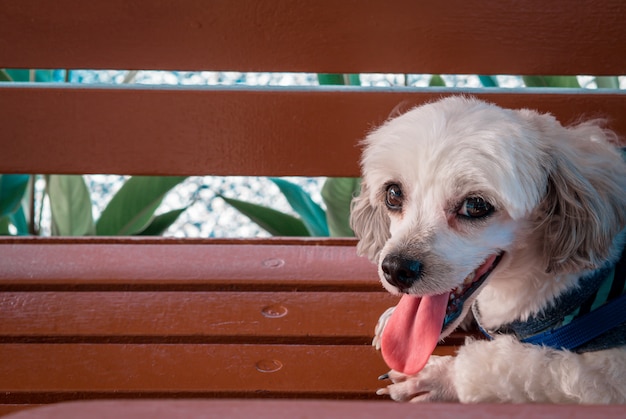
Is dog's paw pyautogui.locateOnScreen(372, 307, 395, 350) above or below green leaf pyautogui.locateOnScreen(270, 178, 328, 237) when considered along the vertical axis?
below

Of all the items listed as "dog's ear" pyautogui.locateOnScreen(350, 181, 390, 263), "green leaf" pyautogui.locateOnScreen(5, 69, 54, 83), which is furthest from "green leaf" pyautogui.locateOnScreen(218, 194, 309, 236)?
"green leaf" pyautogui.locateOnScreen(5, 69, 54, 83)

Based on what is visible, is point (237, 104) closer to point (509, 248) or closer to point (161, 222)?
point (161, 222)

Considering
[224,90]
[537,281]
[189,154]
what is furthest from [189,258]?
[537,281]

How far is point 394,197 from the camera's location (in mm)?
1214

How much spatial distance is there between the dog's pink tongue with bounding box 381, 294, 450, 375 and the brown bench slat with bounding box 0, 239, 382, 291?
1.17 feet

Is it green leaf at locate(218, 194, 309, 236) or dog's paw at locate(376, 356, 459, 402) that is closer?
dog's paw at locate(376, 356, 459, 402)

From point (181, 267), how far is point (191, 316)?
0.62 feet

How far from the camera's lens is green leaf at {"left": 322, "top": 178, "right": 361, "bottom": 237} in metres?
2.09

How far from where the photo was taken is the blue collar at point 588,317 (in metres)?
1.09

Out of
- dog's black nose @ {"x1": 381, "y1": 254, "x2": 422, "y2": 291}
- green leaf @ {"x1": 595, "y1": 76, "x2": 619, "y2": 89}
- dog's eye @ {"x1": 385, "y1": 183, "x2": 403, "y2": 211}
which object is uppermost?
green leaf @ {"x1": 595, "y1": 76, "x2": 619, "y2": 89}

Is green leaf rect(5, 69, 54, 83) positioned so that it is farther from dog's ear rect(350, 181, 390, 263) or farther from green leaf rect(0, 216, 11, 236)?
dog's ear rect(350, 181, 390, 263)

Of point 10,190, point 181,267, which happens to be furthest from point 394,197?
point 10,190

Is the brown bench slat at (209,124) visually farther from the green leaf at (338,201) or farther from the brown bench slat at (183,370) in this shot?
the brown bench slat at (183,370)

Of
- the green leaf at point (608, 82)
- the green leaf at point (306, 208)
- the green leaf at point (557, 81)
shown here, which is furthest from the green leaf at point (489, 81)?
the green leaf at point (306, 208)
